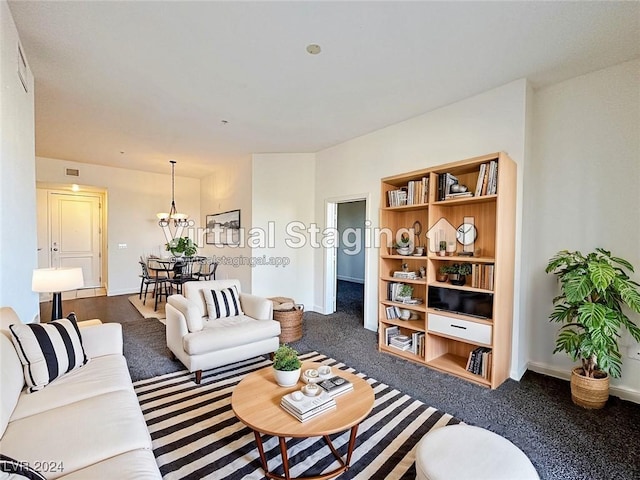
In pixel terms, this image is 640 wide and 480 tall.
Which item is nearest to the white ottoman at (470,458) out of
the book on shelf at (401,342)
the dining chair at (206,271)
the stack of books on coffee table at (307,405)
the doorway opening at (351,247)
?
the stack of books on coffee table at (307,405)

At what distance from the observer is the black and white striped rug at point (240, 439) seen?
1706 millimetres

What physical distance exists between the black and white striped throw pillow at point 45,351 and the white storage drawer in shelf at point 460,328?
9.74 feet

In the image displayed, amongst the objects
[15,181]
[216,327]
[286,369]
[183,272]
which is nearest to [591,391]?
[286,369]

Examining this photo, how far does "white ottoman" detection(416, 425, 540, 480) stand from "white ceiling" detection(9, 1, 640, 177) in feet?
8.31

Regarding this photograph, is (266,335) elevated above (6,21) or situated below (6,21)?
below

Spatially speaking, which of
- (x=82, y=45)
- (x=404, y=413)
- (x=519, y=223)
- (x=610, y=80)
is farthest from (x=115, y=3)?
(x=610, y=80)

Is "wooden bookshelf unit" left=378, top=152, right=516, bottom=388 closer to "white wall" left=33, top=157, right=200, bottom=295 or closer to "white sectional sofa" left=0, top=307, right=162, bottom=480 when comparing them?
"white sectional sofa" left=0, top=307, right=162, bottom=480

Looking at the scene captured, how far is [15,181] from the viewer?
7.45ft

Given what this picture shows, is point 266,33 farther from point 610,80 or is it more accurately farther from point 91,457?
point 610,80

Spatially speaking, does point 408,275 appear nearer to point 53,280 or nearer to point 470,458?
point 470,458

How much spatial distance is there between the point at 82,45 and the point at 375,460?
3.68 m

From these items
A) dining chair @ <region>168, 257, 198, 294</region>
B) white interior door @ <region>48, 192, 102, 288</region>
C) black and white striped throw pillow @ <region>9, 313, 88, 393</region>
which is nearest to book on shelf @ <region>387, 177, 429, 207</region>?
black and white striped throw pillow @ <region>9, 313, 88, 393</region>

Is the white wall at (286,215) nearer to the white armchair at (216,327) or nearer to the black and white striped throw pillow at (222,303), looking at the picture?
the white armchair at (216,327)

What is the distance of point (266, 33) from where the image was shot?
2260 mm
